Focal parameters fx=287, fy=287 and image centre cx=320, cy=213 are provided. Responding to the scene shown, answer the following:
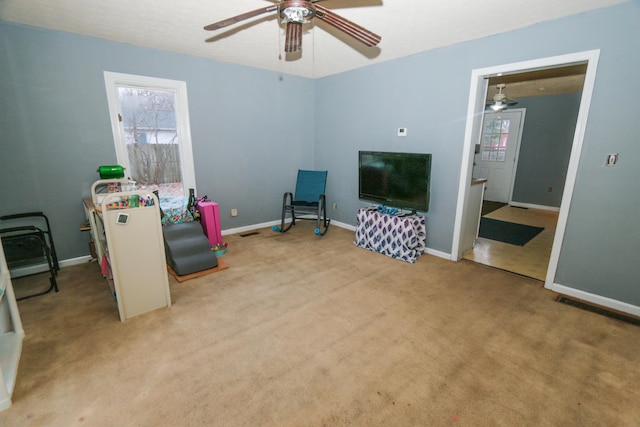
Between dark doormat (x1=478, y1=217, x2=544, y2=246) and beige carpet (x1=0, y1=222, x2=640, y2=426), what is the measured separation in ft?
4.94

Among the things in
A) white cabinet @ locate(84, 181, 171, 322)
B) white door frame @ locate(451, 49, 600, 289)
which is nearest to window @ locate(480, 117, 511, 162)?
white door frame @ locate(451, 49, 600, 289)

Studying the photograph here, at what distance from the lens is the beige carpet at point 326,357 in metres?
1.51

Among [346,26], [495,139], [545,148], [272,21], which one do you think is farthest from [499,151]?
[346,26]

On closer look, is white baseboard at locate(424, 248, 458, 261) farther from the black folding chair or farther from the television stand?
the black folding chair

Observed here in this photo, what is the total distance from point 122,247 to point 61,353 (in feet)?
2.46

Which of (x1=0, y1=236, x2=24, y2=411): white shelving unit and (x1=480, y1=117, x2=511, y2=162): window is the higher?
(x1=480, y1=117, x2=511, y2=162): window

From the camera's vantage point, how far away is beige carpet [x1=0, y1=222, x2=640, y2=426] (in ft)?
4.95

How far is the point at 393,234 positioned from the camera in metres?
3.49

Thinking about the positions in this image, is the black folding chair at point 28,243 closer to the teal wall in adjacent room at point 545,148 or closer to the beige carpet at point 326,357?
the beige carpet at point 326,357

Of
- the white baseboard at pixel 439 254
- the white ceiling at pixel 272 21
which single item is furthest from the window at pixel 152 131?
the white baseboard at pixel 439 254

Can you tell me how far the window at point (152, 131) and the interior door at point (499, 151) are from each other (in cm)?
581

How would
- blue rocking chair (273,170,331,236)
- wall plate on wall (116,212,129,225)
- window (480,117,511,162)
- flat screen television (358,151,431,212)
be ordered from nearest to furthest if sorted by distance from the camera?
wall plate on wall (116,212,129,225) < flat screen television (358,151,431,212) < blue rocking chair (273,170,331,236) < window (480,117,511,162)

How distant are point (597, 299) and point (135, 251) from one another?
3.91 m

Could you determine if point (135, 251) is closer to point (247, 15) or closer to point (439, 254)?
point (247, 15)
